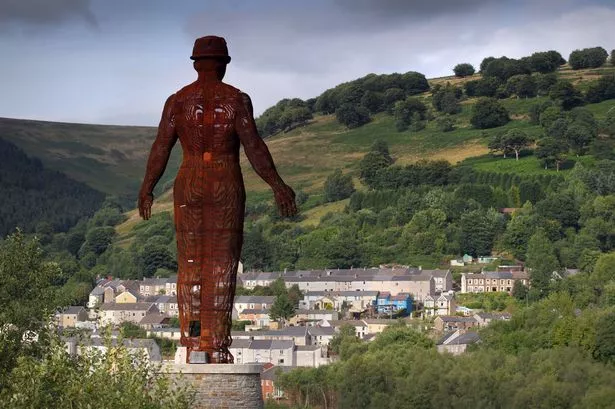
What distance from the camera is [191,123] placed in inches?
1103

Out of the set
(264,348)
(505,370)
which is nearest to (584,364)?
(505,370)

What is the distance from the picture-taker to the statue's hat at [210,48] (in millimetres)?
28391

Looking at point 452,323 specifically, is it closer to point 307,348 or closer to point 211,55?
point 307,348

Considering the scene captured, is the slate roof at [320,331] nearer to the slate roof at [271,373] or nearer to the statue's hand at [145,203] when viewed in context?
the slate roof at [271,373]

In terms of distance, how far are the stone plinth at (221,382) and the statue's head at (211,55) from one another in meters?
4.09

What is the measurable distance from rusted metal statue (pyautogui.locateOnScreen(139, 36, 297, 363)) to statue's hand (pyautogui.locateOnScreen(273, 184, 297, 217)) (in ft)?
0.05

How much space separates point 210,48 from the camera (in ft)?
93.4

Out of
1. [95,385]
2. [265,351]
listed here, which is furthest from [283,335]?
[95,385]

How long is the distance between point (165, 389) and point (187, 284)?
1.70 metres

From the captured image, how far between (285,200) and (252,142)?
1062mm

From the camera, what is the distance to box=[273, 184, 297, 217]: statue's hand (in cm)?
2838

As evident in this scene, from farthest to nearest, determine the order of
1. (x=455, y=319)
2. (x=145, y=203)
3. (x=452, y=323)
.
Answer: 1. (x=455, y=319)
2. (x=452, y=323)
3. (x=145, y=203)

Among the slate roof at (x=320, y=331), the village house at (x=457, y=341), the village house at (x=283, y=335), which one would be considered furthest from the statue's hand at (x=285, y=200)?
the slate roof at (x=320, y=331)

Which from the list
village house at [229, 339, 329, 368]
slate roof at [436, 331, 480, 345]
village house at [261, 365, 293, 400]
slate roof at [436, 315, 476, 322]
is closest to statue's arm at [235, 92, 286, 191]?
village house at [261, 365, 293, 400]
